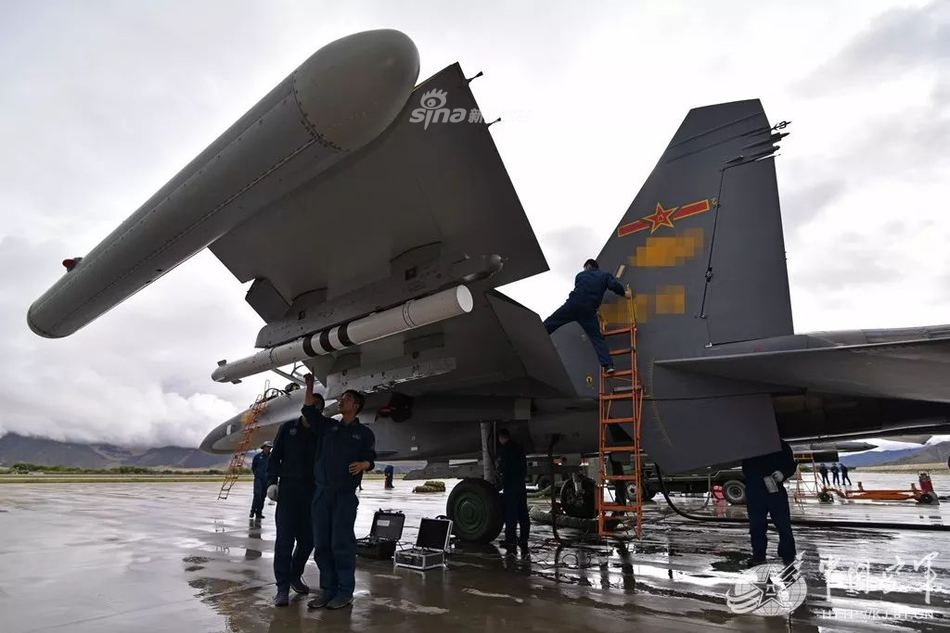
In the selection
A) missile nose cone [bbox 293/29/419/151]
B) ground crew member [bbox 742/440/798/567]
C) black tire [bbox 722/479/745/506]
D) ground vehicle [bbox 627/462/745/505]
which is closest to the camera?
missile nose cone [bbox 293/29/419/151]

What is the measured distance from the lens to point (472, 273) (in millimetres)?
4762

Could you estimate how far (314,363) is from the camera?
7953 mm

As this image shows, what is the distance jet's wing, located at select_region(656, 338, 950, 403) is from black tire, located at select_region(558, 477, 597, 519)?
16.0 feet

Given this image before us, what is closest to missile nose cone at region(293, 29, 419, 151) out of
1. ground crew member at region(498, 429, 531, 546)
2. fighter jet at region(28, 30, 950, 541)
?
fighter jet at region(28, 30, 950, 541)

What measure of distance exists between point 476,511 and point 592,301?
3.17m

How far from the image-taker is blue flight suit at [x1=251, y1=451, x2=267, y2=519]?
33.3 feet

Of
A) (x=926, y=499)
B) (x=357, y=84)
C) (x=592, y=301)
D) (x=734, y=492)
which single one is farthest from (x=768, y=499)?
(x=926, y=499)

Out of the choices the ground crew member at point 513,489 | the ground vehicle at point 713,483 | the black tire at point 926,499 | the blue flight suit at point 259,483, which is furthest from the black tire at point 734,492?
the blue flight suit at point 259,483

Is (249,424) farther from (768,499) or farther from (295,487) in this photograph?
(768,499)

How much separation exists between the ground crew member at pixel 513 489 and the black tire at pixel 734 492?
10.5 meters

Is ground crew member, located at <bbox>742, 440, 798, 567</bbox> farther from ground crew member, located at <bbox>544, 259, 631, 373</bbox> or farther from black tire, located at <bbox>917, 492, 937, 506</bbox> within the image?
black tire, located at <bbox>917, 492, 937, 506</bbox>

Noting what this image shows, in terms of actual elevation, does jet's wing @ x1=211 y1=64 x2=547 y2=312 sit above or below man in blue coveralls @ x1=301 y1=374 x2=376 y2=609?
above

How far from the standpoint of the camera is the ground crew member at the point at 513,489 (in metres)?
6.66

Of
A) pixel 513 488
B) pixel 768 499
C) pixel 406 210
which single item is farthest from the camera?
pixel 513 488
